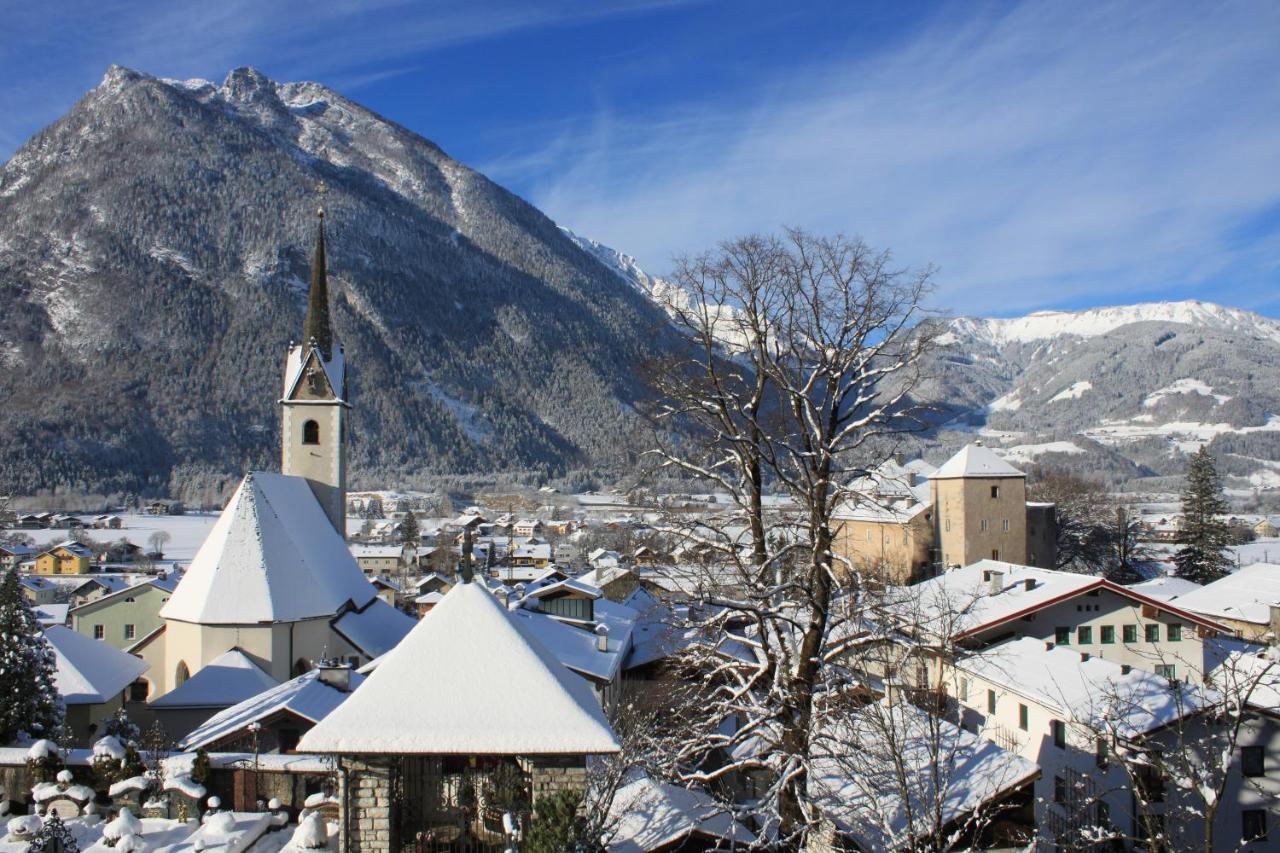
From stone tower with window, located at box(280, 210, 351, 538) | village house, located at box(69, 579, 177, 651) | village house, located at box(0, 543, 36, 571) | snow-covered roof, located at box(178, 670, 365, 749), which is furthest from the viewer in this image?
village house, located at box(0, 543, 36, 571)

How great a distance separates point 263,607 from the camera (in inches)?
1064

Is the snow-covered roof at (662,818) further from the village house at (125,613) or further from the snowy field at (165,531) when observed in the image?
the snowy field at (165,531)

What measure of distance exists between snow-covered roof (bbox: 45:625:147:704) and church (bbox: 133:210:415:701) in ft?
3.72

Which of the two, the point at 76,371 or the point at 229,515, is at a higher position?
the point at 76,371

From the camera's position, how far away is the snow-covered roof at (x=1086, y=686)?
63.5ft

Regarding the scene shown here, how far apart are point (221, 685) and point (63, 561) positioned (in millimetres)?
71409

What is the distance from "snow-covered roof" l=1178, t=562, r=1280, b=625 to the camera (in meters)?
39.7

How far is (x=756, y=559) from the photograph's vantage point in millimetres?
13359

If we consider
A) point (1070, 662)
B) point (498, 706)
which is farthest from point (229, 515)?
point (1070, 662)

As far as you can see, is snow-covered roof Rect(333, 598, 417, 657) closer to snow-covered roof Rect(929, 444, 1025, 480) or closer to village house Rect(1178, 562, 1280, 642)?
village house Rect(1178, 562, 1280, 642)

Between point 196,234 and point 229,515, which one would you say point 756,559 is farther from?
point 196,234

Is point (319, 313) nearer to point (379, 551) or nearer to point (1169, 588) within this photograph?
point (1169, 588)

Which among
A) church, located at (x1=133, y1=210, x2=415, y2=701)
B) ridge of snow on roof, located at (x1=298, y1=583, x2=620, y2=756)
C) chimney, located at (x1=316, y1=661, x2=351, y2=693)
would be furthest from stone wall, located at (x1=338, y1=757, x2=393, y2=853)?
church, located at (x1=133, y1=210, x2=415, y2=701)

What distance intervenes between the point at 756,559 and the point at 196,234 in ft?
685
